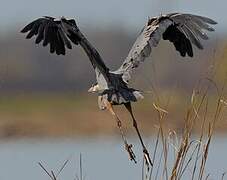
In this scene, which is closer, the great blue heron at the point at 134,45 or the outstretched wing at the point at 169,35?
the great blue heron at the point at 134,45

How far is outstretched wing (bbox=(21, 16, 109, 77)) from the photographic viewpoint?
4.61 meters

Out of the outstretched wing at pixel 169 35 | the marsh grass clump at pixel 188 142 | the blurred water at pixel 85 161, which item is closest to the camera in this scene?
the marsh grass clump at pixel 188 142

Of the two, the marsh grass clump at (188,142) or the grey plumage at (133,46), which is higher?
the grey plumage at (133,46)

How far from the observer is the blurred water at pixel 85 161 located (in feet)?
26.4

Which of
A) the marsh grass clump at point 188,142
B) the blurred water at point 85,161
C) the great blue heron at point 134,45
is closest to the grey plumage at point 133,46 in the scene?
the great blue heron at point 134,45

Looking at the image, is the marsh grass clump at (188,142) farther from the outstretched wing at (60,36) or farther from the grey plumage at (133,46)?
the outstretched wing at (60,36)

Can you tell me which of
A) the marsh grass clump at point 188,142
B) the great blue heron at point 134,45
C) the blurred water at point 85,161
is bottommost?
the blurred water at point 85,161

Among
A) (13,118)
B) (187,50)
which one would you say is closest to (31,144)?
(13,118)

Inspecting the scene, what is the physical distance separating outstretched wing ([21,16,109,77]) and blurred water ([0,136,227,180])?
76.6 inches

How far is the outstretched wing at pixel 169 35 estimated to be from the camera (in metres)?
4.79

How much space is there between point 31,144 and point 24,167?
482 cm

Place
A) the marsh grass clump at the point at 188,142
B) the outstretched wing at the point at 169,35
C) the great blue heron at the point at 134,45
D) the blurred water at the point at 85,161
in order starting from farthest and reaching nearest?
the blurred water at the point at 85,161, the outstretched wing at the point at 169,35, the great blue heron at the point at 134,45, the marsh grass clump at the point at 188,142

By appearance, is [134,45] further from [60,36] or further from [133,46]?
[60,36]

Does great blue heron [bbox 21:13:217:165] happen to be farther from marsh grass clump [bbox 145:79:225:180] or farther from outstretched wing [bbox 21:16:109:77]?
marsh grass clump [bbox 145:79:225:180]
